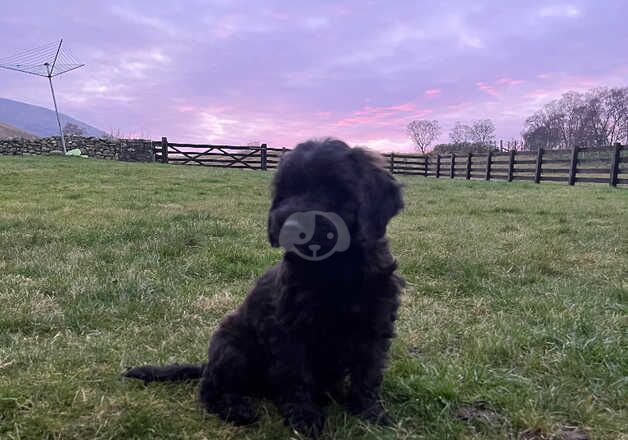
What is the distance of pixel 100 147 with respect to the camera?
91.1ft

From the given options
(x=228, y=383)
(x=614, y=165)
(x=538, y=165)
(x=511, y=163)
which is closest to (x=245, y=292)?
(x=228, y=383)

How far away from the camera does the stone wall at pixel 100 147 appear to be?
86.5ft

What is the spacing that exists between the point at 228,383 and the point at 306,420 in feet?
1.42

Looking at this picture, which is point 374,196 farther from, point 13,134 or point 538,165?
point 13,134

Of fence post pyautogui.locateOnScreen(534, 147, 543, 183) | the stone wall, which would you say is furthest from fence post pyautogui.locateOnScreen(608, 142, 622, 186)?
the stone wall

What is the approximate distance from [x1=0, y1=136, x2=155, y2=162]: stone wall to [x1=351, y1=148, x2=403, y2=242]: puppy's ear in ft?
90.4

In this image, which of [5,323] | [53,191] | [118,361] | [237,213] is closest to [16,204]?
Answer: [53,191]

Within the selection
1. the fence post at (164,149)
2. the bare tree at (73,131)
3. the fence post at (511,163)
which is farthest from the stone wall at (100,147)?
the fence post at (511,163)

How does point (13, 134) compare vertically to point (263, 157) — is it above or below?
above

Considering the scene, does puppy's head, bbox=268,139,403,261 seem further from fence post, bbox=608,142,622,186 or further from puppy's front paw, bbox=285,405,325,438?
fence post, bbox=608,142,622,186

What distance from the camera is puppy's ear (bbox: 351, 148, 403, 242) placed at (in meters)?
2.37

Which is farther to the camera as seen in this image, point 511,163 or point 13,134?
point 13,134

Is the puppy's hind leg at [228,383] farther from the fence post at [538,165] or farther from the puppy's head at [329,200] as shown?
the fence post at [538,165]

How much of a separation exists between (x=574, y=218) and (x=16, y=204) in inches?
403
